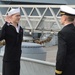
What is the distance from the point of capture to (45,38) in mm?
23500

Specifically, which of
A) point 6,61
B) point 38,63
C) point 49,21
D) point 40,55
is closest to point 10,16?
Result: point 6,61

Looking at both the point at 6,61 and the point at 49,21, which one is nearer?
the point at 6,61

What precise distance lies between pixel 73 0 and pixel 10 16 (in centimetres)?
3087

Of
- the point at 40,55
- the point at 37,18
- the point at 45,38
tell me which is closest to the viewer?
the point at 40,55

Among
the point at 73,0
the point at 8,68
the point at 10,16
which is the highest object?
the point at 73,0

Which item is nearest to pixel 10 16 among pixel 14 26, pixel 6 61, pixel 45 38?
pixel 14 26

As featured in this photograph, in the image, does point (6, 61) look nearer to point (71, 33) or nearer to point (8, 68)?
point (8, 68)

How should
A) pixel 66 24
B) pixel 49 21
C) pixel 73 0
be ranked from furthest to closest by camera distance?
pixel 73 0 → pixel 49 21 → pixel 66 24

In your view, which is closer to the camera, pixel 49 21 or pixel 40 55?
pixel 40 55

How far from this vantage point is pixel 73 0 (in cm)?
3588

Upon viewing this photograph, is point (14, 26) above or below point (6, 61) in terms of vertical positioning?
above

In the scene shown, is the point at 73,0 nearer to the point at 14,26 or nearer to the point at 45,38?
the point at 45,38

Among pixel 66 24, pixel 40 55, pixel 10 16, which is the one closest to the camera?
pixel 66 24

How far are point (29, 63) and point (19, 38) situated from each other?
1259mm
